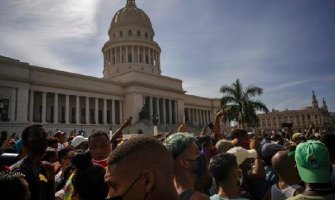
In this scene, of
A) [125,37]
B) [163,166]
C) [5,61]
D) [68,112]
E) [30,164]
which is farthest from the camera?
[125,37]

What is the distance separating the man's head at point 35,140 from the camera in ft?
12.8

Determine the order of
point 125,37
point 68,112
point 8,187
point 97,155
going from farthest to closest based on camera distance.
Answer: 1. point 125,37
2. point 68,112
3. point 97,155
4. point 8,187

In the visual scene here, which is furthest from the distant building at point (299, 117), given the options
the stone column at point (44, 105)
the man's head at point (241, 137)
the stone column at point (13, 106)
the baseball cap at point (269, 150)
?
the baseball cap at point (269, 150)

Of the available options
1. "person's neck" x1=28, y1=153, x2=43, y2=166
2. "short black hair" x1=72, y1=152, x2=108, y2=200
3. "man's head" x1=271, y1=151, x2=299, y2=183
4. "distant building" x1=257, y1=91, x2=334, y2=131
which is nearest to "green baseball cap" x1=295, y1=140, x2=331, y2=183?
"man's head" x1=271, y1=151, x2=299, y2=183

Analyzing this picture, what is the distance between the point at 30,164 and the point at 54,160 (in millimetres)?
1915

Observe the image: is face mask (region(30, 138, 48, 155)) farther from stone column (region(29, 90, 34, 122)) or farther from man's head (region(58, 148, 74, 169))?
stone column (region(29, 90, 34, 122))

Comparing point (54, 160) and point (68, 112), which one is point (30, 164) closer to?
point (54, 160)

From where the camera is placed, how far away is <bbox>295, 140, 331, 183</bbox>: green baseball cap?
8.48ft

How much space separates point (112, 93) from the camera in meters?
50.3

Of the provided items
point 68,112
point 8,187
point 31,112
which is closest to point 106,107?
point 68,112

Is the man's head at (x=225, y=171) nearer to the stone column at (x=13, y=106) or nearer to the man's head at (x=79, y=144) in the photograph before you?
the man's head at (x=79, y=144)

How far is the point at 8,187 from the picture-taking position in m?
2.23

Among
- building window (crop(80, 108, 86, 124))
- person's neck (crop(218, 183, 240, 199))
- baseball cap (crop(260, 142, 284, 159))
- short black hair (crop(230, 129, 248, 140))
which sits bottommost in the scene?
person's neck (crop(218, 183, 240, 199))

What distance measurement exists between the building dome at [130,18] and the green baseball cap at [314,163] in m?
68.0
